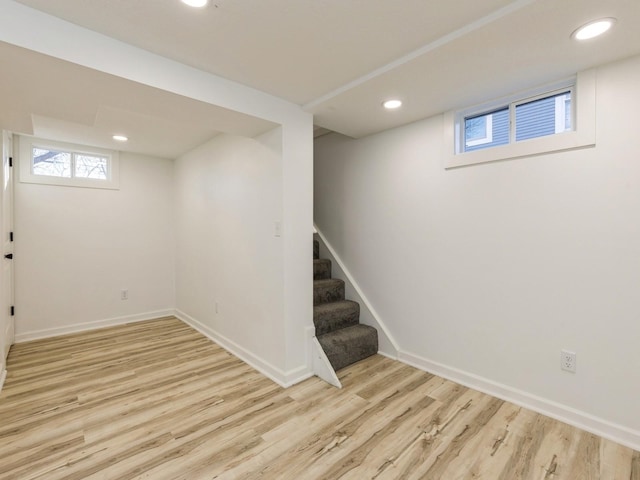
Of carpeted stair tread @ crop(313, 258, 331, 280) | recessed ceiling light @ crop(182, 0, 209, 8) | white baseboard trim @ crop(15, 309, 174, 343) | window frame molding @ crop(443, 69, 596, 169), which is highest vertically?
recessed ceiling light @ crop(182, 0, 209, 8)

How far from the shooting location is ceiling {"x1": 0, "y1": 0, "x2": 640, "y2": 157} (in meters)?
1.46

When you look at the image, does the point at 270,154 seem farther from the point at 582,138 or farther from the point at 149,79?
the point at 582,138

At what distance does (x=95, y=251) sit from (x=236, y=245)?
2.17 metres

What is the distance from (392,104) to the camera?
2439mm

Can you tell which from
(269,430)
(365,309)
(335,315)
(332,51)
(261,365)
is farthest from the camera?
(365,309)

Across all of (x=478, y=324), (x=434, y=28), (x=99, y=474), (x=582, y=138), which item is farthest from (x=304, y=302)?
(x=582, y=138)

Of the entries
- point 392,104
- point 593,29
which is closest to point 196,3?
point 392,104

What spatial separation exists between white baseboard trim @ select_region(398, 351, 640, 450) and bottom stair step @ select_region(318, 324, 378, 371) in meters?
0.43

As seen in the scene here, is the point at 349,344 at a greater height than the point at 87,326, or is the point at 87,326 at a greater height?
the point at 349,344

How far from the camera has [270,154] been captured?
2.65 metres

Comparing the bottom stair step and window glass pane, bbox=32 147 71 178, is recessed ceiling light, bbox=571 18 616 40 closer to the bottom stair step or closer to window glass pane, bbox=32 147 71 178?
the bottom stair step

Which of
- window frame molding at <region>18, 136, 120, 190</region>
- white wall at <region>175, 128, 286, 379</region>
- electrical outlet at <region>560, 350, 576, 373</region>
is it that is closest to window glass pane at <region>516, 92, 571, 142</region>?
electrical outlet at <region>560, 350, 576, 373</region>

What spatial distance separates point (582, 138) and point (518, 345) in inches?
57.0

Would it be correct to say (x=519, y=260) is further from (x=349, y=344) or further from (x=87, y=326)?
(x=87, y=326)
